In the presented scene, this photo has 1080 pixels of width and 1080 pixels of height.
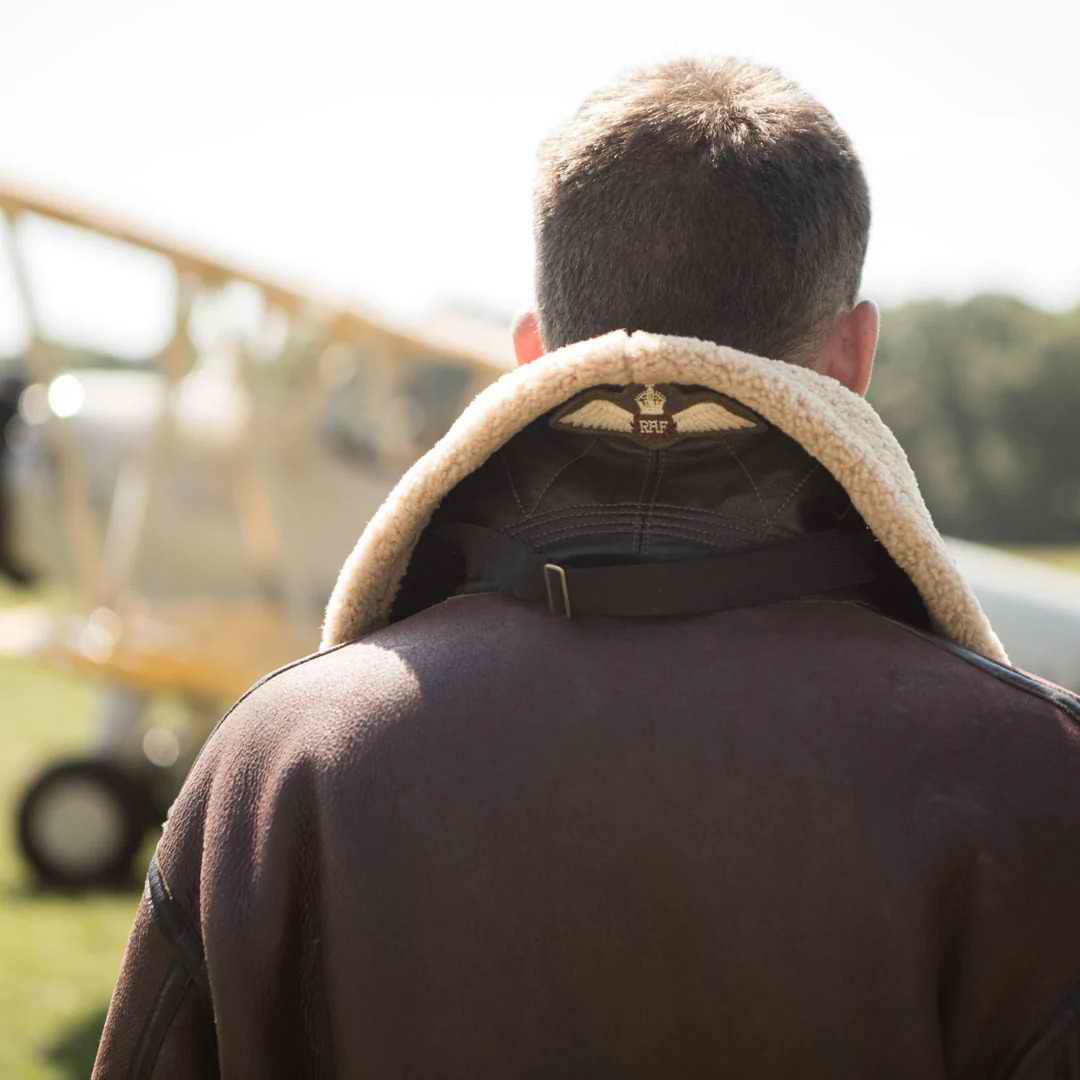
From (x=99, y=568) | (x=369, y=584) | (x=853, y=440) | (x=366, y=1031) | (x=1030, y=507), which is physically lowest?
(x=1030, y=507)

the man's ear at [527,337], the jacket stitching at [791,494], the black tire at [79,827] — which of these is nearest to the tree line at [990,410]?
the black tire at [79,827]

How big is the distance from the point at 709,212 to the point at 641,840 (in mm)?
447

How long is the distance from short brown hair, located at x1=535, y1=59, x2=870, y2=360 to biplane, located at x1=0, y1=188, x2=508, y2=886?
6.17m

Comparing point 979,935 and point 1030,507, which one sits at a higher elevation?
point 979,935

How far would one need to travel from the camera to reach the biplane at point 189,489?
7.07 metres

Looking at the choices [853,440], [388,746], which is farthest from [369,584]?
[853,440]

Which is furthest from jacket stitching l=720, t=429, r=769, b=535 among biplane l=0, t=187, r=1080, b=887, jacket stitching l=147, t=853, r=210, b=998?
biplane l=0, t=187, r=1080, b=887

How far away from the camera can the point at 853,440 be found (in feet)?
3.15

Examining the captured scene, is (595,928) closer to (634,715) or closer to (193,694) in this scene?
(634,715)

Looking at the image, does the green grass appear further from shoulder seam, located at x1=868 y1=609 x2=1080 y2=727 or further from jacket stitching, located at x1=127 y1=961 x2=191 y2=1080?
shoulder seam, located at x1=868 y1=609 x2=1080 y2=727

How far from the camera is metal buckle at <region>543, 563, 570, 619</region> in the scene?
96 centimetres

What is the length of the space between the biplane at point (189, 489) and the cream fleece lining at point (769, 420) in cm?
610

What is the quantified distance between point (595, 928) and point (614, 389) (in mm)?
377

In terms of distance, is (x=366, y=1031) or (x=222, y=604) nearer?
(x=366, y=1031)
